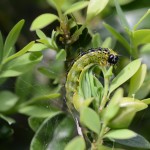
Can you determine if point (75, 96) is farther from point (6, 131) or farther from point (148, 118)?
point (148, 118)

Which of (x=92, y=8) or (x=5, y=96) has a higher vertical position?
(x=92, y=8)

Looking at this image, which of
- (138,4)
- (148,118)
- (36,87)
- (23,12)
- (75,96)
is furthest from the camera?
(23,12)

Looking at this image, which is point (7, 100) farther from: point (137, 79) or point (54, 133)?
point (137, 79)

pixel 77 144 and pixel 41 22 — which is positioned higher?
pixel 41 22

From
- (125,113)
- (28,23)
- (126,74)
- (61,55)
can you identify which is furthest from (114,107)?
(28,23)

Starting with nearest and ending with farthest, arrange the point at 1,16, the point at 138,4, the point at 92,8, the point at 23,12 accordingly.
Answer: the point at 92,8, the point at 138,4, the point at 1,16, the point at 23,12

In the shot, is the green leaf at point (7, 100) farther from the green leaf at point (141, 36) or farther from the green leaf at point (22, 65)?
the green leaf at point (141, 36)

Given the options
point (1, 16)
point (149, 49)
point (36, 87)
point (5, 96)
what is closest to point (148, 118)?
point (149, 49)
